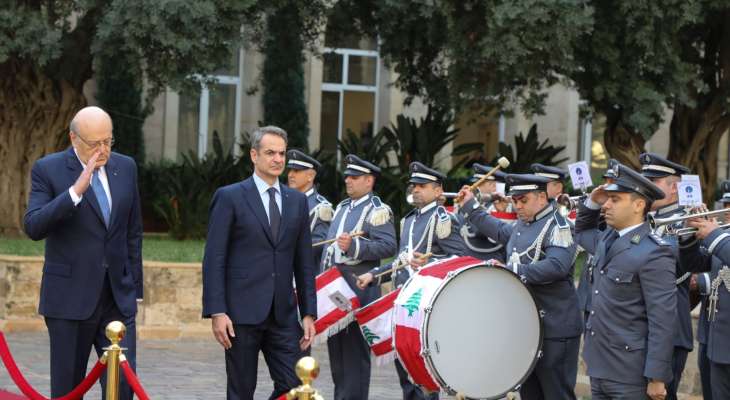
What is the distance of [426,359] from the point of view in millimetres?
8273

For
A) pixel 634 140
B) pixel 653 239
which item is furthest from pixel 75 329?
pixel 634 140

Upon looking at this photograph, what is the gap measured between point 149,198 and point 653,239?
17.8 metres

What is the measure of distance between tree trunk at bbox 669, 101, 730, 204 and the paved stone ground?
25.0 ft

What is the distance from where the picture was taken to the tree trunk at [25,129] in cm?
1895

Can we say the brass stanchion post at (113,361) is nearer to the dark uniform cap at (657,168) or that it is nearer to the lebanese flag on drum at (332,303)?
the lebanese flag on drum at (332,303)

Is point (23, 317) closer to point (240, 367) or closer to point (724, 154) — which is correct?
point (240, 367)

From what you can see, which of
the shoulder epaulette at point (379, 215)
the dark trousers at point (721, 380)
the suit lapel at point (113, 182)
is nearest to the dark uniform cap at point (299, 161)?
the shoulder epaulette at point (379, 215)

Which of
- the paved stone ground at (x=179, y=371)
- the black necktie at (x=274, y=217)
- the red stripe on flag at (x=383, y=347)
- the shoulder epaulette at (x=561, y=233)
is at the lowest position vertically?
the paved stone ground at (x=179, y=371)

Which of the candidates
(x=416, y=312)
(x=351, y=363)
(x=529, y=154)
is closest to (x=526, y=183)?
(x=416, y=312)

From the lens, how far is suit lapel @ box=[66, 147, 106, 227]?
23.8ft

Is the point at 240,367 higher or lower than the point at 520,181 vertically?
lower

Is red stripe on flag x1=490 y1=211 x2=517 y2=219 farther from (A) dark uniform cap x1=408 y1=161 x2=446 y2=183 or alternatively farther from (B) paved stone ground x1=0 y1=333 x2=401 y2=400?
(B) paved stone ground x1=0 y1=333 x2=401 y2=400

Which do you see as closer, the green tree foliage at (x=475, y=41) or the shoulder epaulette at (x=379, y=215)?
the shoulder epaulette at (x=379, y=215)

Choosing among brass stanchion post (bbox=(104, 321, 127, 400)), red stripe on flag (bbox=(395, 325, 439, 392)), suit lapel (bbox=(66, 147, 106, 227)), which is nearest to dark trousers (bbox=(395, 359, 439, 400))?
red stripe on flag (bbox=(395, 325, 439, 392))
